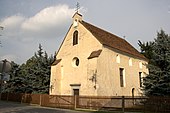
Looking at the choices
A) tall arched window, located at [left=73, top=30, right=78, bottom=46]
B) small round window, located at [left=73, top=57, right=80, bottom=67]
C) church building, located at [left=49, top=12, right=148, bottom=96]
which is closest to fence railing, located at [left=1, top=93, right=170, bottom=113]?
church building, located at [left=49, top=12, right=148, bottom=96]

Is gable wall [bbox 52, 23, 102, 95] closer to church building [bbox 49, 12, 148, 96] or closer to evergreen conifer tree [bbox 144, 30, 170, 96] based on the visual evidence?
church building [bbox 49, 12, 148, 96]

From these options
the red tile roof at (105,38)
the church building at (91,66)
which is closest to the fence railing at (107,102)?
the church building at (91,66)

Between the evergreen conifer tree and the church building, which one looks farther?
the church building

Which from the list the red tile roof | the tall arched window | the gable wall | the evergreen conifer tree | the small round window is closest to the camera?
the evergreen conifer tree

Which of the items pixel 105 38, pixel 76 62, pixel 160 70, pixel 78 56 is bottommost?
pixel 160 70

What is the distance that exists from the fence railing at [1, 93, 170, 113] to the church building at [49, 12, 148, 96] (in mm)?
1915

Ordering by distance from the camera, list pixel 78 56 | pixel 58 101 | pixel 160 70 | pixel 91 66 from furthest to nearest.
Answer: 1. pixel 78 56
2. pixel 58 101
3. pixel 91 66
4. pixel 160 70

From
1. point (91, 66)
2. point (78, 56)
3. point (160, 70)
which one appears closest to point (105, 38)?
point (78, 56)

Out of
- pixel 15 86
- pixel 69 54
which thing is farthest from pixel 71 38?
pixel 15 86

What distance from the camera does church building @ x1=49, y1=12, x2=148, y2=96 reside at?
72.5 feet

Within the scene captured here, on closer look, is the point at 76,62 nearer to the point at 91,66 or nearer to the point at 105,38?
the point at 91,66

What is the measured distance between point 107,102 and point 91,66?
5.10 meters

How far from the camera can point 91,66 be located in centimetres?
2216

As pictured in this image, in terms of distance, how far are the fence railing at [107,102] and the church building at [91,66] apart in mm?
1915
